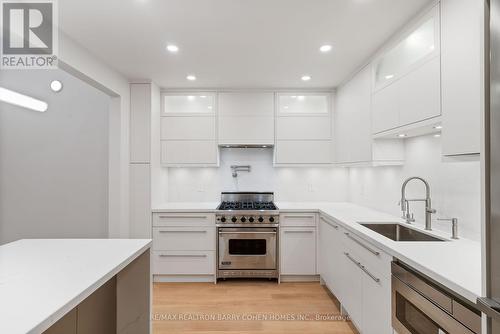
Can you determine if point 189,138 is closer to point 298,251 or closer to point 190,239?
point 190,239

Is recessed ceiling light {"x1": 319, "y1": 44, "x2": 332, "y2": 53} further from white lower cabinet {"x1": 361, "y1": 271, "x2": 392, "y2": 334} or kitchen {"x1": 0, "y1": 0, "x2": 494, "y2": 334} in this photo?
white lower cabinet {"x1": 361, "y1": 271, "x2": 392, "y2": 334}

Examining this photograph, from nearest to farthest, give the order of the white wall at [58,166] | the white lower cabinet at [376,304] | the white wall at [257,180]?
1. the white lower cabinet at [376,304]
2. the white wall at [58,166]
3. the white wall at [257,180]

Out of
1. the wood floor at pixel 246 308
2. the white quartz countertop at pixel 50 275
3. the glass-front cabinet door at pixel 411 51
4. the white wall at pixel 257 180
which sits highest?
the glass-front cabinet door at pixel 411 51

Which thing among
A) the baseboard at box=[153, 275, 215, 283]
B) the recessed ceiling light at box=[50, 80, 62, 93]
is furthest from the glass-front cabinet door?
the recessed ceiling light at box=[50, 80, 62, 93]

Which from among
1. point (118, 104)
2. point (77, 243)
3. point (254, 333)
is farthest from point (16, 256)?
point (118, 104)

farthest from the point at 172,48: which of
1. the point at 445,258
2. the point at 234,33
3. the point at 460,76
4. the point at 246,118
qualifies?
the point at 445,258

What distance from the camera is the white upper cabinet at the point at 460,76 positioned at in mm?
1348

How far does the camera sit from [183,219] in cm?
325

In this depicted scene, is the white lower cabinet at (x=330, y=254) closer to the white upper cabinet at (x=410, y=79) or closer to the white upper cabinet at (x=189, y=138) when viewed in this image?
the white upper cabinet at (x=410, y=79)

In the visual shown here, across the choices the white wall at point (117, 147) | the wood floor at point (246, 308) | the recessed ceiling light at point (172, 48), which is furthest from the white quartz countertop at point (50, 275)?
the recessed ceiling light at point (172, 48)

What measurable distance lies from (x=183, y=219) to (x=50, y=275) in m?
2.14

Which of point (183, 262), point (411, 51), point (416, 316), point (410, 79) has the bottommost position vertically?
point (183, 262)

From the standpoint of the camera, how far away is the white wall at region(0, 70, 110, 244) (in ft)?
10.9

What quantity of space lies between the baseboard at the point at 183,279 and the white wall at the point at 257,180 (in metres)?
1.06
